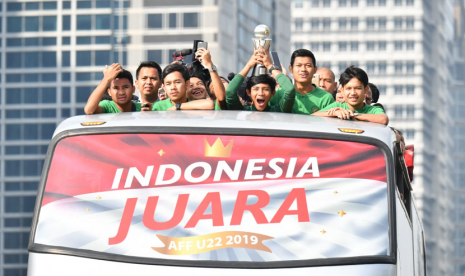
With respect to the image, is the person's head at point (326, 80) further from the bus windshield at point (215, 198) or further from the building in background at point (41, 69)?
the building in background at point (41, 69)

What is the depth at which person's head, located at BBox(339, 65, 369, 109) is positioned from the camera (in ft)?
27.8

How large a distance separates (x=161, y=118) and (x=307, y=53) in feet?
7.56

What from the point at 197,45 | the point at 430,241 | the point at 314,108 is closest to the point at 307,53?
the point at 314,108

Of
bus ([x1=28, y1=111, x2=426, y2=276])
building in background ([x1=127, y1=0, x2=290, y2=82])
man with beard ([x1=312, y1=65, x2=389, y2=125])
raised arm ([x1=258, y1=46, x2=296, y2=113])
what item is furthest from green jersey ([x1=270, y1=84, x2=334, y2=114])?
building in background ([x1=127, y1=0, x2=290, y2=82])

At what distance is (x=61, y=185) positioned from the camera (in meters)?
6.80

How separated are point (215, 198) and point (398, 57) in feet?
460

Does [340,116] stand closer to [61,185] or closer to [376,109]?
[376,109]

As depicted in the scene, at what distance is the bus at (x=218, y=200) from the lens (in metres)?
6.44

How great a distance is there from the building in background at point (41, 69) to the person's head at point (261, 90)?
8288cm

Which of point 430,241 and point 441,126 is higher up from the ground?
point 441,126

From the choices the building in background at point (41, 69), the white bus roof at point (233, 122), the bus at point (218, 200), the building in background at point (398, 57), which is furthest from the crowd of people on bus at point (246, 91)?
the building in background at point (398, 57)

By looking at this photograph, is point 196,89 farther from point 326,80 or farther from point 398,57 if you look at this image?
point 398,57

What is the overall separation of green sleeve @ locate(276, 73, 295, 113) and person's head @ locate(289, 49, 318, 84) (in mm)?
689

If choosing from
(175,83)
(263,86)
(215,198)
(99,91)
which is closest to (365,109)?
(263,86)
